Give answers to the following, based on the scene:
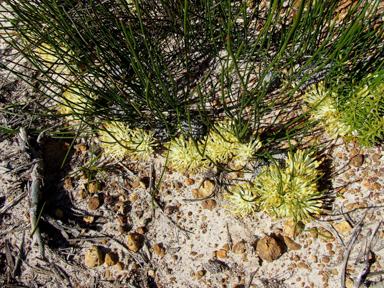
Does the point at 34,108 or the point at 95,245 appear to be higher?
the point at 34,108

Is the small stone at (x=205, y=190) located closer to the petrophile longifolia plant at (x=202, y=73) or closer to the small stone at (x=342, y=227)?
the petrophile longifolia plant at (x=202, y=73)

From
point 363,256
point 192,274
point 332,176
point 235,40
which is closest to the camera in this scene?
point 363,256

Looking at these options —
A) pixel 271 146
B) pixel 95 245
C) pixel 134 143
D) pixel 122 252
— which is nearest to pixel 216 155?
pixel 271 146

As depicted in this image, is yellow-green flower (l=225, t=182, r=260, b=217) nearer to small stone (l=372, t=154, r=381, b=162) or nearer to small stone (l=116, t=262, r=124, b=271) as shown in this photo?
small stone (l=372, t=154, r=381, b=162)

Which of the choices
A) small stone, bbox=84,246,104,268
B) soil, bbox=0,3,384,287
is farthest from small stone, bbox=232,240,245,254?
small stone, bbox=84,246,104,268

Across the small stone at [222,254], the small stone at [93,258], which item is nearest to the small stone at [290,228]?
the small stone at [222,254]

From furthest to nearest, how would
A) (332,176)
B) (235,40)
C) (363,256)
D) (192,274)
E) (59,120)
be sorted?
(59,120), (235,40), (192,274), (332,176), (363,256)

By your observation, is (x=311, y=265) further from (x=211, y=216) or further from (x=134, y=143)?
(x=134, y=143)
